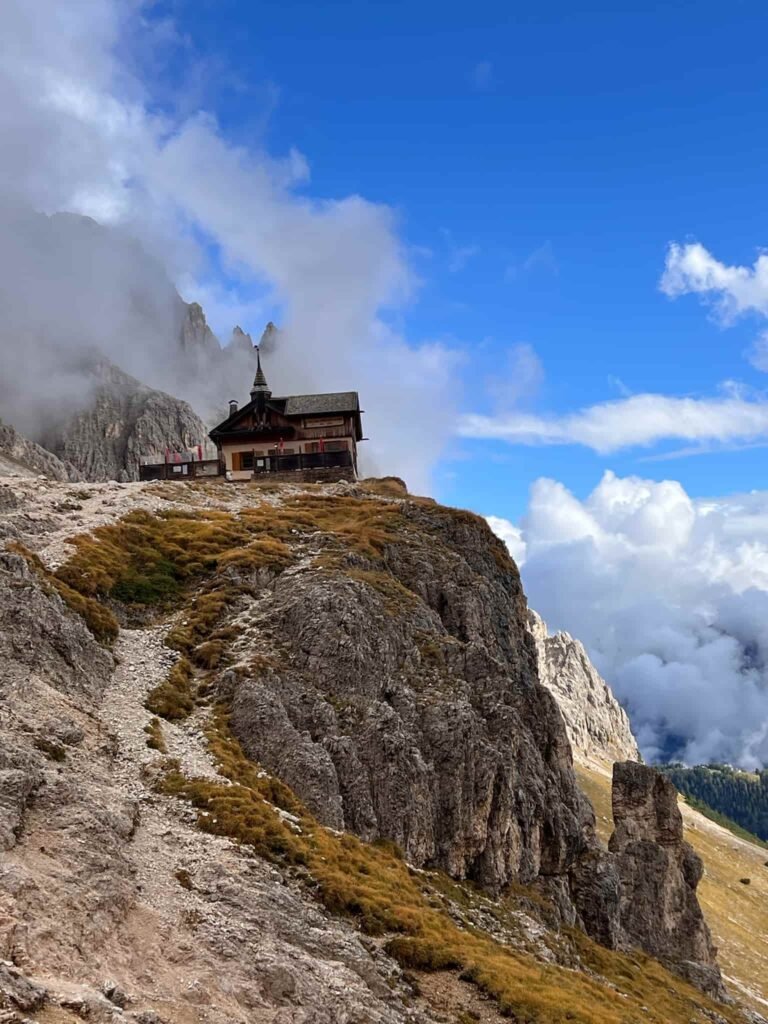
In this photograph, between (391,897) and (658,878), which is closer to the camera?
(391,897)

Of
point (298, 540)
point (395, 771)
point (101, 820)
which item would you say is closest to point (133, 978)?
point (101, 820)

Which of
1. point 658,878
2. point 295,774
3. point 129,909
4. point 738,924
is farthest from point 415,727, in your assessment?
point 738,924

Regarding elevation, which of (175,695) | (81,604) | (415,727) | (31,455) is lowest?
(415,727)

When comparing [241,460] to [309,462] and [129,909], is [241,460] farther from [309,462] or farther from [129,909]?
[129,909]

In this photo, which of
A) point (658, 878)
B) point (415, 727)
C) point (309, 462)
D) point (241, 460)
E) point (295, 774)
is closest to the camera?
point (295, 774)

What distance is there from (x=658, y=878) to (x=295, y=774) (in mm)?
42142

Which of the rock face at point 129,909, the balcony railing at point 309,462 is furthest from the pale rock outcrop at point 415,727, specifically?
the balcony railing at point 309,462

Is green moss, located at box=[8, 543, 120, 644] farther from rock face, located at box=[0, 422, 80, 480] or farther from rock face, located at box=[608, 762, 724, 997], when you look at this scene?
rock face, located at box=[0, 422, 80, 480]

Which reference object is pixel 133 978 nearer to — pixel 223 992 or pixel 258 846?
pixel 223 992

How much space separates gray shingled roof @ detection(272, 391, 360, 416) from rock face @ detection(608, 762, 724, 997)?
4813cm

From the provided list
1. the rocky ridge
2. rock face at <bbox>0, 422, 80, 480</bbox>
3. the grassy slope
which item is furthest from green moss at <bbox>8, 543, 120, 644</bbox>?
rock face at <bbox>0, 422, 80, 480</bbox>

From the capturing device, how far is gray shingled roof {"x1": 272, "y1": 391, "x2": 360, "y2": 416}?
319 feet

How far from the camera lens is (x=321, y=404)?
98562mm

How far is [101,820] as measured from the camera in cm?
2723
